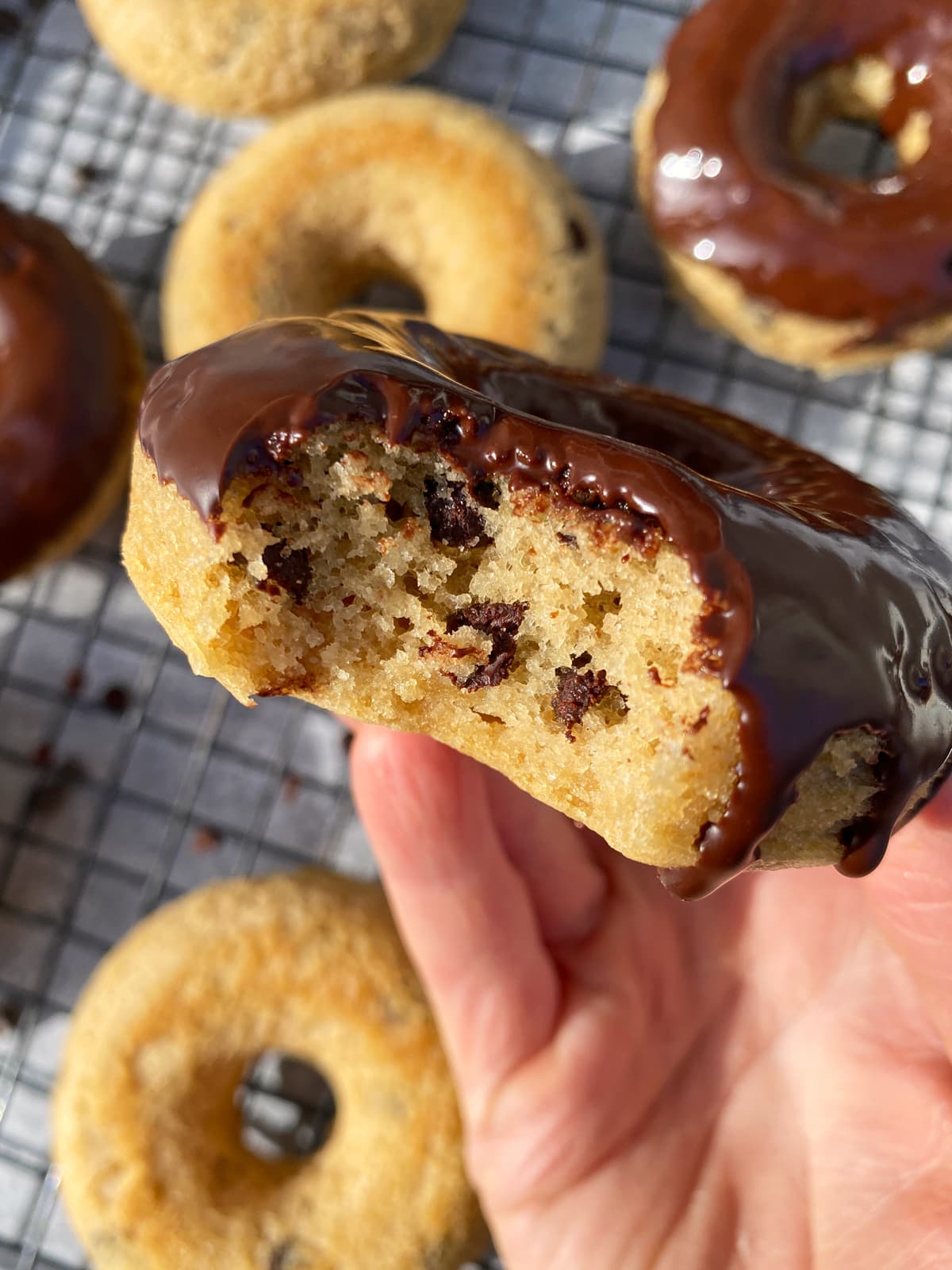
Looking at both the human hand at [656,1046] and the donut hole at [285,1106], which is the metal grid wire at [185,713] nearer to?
the donut hole at [285,1106]

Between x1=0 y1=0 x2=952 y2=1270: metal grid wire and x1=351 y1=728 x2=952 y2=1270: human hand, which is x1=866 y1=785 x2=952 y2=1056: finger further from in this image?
x1=0 y1=0 x2=952 y2=1270: metal grid wire

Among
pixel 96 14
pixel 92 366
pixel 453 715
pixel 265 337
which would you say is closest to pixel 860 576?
pixel 453 715

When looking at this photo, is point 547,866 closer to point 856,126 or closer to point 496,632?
point 496,632

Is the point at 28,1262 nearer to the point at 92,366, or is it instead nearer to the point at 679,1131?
the point at 679,1131

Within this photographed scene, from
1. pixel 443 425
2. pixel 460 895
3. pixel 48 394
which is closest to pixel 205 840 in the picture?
pixel 460 895

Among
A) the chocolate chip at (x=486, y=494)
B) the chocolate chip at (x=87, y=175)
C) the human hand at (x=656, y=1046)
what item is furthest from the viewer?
the chocolate chip at (x=87, y=175)

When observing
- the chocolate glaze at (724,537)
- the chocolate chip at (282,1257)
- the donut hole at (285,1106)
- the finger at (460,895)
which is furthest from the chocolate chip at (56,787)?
the chocolate glaze at (724,537)
